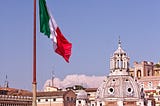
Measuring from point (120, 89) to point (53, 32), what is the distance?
1867 inches

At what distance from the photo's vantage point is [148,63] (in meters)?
85.9

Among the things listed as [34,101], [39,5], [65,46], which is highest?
[39,5]

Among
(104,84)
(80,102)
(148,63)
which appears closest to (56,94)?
(80,102)

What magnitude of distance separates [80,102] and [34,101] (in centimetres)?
5706

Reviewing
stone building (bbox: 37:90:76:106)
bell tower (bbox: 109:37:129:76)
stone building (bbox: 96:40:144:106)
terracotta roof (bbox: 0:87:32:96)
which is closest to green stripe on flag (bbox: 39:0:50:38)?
stone building (bbox: 96:40:144:106)

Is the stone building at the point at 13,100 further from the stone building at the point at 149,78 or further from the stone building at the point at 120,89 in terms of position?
the stone building at the point at 149,78

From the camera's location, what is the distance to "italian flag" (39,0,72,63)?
1520 centimetres

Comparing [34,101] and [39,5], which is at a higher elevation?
[39,5]

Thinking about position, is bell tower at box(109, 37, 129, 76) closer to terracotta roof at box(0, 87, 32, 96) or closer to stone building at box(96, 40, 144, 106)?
stone building at box(96, 40, 144, 106)

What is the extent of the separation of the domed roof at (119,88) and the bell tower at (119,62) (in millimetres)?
1072

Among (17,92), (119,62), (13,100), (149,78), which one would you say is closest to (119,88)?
(119,62)

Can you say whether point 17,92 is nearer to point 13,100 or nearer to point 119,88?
point 13,100

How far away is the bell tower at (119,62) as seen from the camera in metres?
64.1

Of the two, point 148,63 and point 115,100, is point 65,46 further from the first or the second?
point 148,63
